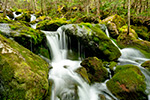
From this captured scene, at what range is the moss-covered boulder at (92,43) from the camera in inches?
272

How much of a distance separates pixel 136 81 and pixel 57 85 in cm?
340

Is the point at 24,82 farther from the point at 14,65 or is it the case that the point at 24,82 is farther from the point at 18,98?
the point at 14,65

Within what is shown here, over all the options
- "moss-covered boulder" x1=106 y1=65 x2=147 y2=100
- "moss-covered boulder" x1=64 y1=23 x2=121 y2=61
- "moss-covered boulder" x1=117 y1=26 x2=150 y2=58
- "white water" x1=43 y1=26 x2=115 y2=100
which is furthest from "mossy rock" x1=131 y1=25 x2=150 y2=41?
"white water" x1=43 y1=26 x2=115 y2=100

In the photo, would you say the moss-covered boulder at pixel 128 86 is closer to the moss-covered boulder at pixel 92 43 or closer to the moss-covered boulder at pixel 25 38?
the moss-covered boulder at pixel 92 43

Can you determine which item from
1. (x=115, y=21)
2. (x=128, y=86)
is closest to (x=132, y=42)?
(x=115, y=21)

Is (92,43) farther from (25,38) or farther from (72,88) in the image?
(25,38)

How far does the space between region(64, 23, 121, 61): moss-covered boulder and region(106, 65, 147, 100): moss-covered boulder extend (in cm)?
249

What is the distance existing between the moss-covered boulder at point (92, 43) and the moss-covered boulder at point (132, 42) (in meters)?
3.80

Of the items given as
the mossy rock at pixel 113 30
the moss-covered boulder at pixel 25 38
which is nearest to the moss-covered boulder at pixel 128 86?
the moss-covered boulder at pixel 25 38

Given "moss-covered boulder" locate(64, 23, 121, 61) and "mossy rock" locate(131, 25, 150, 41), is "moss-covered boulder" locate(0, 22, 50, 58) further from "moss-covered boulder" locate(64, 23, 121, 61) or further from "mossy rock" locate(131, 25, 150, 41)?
"mossy rock" locate(131, 25, 150, 41)

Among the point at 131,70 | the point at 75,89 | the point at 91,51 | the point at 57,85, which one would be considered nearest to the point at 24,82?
the point at 57,85

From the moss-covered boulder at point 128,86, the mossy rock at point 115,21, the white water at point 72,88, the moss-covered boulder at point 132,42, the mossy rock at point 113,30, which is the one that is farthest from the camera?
the mossy rock at point 115,21

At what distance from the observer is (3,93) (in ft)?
7.14

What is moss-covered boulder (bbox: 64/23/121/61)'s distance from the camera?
22.6 ft
